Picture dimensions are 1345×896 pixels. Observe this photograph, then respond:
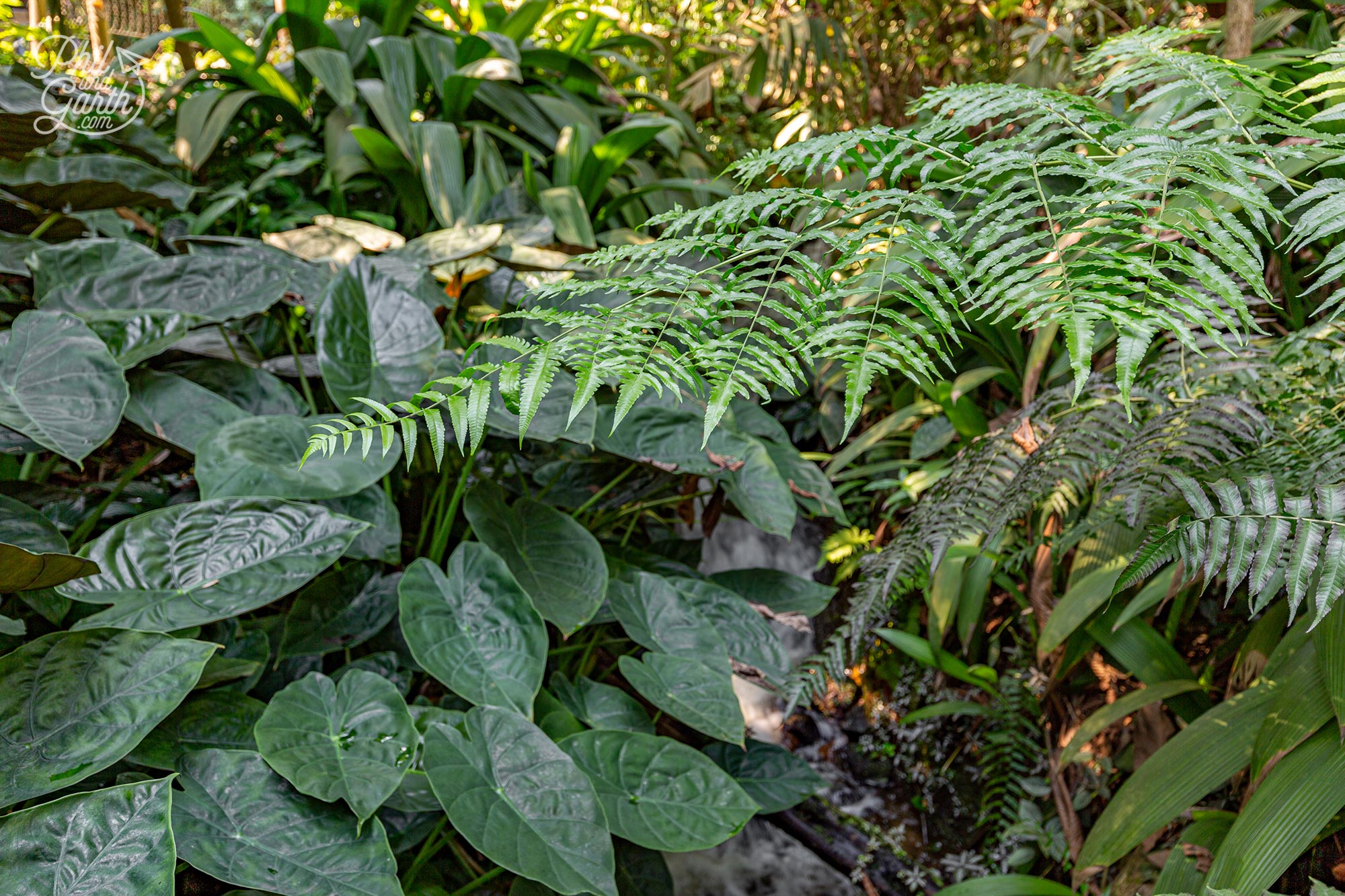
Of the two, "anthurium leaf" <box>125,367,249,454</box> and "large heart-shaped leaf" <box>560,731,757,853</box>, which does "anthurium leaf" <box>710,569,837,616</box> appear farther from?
"anthurium leaf" <box>125,367,249,454</box>

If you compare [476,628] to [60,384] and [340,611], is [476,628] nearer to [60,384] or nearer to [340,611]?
[340,611]

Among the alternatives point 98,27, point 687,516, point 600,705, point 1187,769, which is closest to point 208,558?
point 600,705

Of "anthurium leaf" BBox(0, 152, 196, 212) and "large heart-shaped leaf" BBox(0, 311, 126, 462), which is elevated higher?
"anthurium leaf" BBox(0, 152, 196, 212)

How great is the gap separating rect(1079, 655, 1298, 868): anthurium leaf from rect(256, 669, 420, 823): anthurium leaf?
969 mm

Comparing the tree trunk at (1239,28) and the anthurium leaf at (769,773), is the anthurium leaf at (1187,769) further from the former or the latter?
the tree trunk at (1239,28)

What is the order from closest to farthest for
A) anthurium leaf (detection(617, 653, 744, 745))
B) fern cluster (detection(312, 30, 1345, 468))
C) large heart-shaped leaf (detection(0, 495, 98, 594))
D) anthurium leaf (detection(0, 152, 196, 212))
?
fern cluster (detection(312, 30, 1345, 468)), large heart-shaped leaf (detection(0, 495, 98, 594)), anthurium leaf (detection(617, 653, 744, 745)), anthurium leaf (detection(0, 152, 196, 212))

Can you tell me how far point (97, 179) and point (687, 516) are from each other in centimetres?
142

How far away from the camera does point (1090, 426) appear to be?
1.12 metres

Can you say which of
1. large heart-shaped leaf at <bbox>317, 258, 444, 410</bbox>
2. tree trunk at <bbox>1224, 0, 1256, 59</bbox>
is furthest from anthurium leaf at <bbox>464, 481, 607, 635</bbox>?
tree trunk at <bbox>1224, 0, 1256, 59</bbox>

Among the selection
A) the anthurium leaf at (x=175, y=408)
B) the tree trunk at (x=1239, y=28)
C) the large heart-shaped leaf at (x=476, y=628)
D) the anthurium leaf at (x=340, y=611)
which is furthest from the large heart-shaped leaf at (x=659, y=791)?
the tree trunk at (x=1239, y=28)

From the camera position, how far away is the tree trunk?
4.83ft

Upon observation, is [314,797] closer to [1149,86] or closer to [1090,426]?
[1090,426]

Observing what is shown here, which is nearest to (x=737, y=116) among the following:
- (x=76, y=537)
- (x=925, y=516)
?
(x=925, y=516)

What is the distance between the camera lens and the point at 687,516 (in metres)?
1.84
